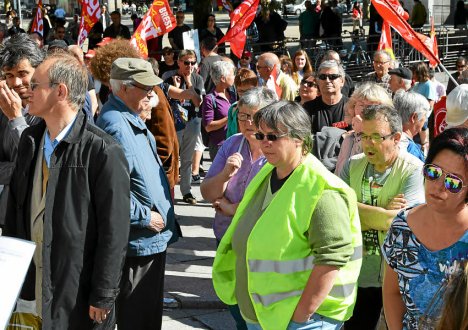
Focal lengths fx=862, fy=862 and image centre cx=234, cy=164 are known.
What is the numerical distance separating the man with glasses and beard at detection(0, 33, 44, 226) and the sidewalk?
1.93 meters

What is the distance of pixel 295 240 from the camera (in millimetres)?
3828

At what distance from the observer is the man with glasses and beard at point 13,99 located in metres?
4.95

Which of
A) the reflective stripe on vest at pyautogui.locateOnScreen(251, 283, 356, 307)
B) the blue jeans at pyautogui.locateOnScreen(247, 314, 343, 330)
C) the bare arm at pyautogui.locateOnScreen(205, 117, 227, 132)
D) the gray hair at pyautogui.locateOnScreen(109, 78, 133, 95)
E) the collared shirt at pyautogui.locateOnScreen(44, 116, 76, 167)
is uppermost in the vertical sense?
the gray hair at pyautogui.locateOnScreen(109, 78, 133, 95)

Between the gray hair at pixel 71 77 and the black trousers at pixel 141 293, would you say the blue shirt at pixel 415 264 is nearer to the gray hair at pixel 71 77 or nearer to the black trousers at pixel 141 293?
the gray hair at pixel 71 77

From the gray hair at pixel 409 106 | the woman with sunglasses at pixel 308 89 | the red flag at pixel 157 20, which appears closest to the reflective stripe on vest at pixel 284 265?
the gray hair at pixel 409 106

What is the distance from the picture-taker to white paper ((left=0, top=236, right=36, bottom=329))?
10.3 feet

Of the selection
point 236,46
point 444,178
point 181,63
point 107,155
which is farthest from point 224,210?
point 236,46

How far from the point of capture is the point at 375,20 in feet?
80.3

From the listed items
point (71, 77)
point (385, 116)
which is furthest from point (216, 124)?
point (71, 77)

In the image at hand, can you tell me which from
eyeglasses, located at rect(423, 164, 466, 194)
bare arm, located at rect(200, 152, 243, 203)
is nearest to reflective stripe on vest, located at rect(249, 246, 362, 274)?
eyeglasses, located at rect(423, 164, 466, 194)

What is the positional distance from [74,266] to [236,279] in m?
0.78

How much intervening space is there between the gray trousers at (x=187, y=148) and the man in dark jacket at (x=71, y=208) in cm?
600

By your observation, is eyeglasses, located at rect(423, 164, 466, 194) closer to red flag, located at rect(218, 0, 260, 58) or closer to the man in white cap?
the man in white cap

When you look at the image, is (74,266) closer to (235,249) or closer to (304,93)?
(235,249)
